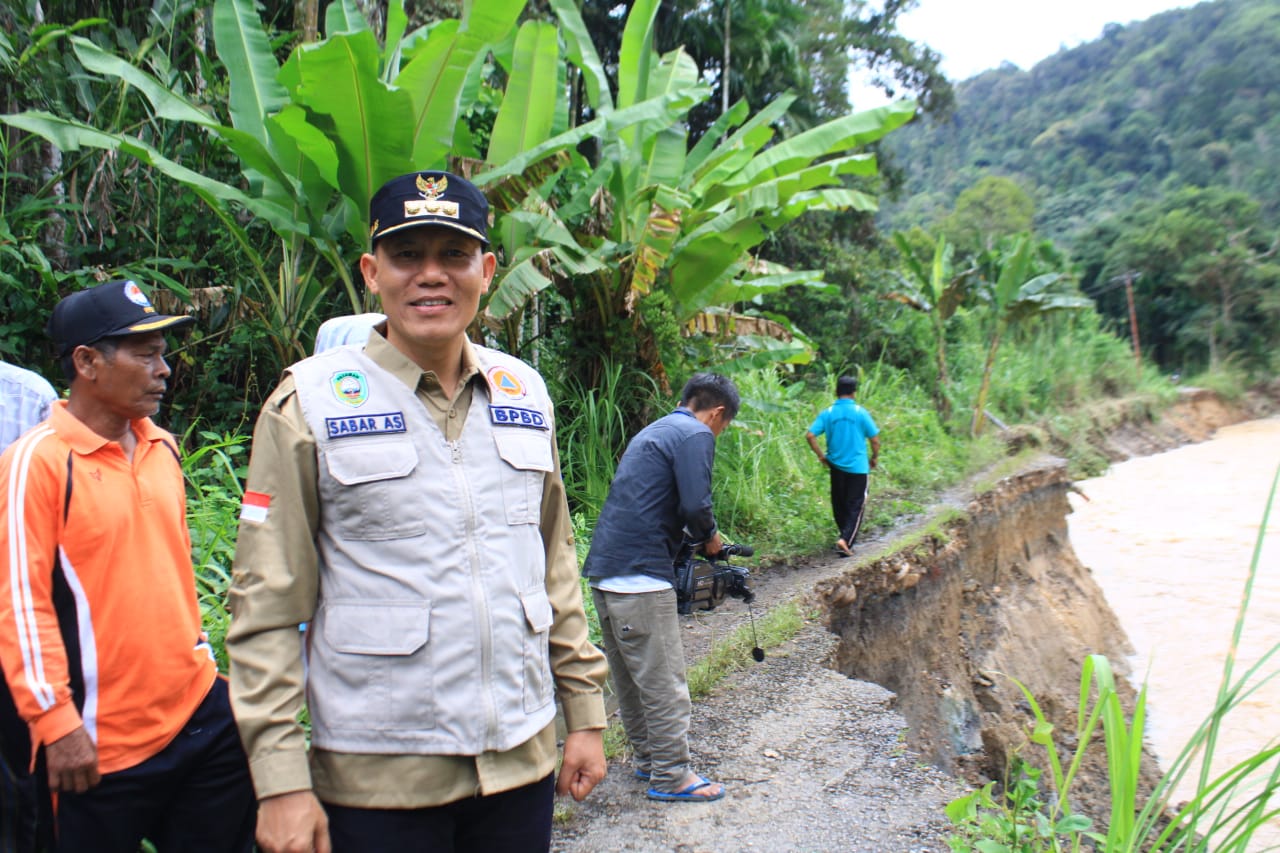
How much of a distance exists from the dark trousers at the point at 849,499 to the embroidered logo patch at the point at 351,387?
6603mm

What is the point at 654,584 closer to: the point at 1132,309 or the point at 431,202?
the point at 431,202

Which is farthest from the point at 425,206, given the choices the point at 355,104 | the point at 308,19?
the point at 308,19

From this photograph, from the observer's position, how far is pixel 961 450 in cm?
1285

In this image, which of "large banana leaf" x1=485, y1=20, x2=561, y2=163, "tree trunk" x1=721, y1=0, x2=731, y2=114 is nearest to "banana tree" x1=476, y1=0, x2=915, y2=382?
"large banana leaf" x1=485, y1=20, x2=561, y2=163

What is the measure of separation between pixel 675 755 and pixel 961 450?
33.8 feet

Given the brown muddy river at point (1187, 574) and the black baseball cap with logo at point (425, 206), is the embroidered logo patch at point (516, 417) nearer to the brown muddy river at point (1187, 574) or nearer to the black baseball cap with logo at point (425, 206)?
the black baseball cap with logo at point (425, 206)

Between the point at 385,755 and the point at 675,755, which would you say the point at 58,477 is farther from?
the point at 675,755

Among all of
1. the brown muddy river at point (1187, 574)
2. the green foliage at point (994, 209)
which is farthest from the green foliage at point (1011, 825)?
the green foliage at point (994, 209)

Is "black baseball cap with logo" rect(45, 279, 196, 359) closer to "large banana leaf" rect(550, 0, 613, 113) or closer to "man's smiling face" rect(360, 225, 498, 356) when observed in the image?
"man's smiling face" rect(360, 225, 498, 356)

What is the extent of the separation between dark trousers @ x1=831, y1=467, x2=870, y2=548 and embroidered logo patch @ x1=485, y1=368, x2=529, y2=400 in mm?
6337

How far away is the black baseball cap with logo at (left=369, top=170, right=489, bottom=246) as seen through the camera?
1.57 meters

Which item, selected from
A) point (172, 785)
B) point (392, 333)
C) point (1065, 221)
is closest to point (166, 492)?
point (172, 785)

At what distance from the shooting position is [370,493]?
1.50 metres

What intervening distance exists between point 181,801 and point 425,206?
1.46 m
